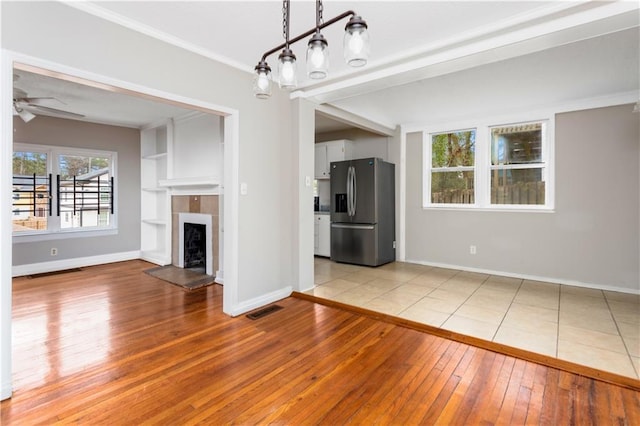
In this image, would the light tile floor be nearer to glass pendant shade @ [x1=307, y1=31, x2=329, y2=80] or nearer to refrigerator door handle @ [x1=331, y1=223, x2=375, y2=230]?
refrigerator door handle @ [x1=331, y1=223, x2=375, y2=230]

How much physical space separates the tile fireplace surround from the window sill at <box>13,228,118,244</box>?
4.45 feet

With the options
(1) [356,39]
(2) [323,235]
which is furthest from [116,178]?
(1) [356,39]

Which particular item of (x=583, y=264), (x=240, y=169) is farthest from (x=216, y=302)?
(x=583, y=264)

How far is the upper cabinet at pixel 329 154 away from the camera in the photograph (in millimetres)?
5961

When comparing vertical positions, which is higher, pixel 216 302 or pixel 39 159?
pixel 39 159

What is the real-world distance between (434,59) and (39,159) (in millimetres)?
6011

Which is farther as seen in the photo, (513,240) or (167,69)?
(513,240)

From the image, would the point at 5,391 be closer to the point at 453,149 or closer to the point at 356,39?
the point at 356,39

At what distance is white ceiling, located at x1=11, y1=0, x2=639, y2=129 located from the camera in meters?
2.09

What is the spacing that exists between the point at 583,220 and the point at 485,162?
1.45 meters

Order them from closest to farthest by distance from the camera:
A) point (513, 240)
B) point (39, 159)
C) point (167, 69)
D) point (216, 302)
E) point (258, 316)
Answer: point (167, 69)
point (258, 316)
point (216, 302)
point (513, 240)
point (39, 159)

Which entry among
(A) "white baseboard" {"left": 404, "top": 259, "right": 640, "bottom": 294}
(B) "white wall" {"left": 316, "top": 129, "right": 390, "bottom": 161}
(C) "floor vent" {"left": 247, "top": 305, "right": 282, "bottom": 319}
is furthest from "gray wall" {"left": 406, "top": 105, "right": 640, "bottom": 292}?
(C) "floor vent" {"left": 247, "top": 305, "right": 282, "bottom": 319}

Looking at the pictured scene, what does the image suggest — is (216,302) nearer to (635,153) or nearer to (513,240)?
(513,240)

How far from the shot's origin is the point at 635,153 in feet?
12.4
